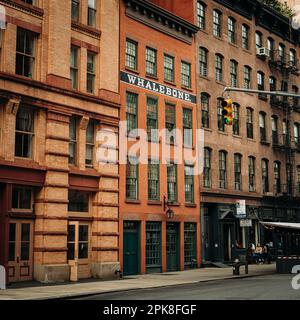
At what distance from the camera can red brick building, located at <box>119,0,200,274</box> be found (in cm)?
3009

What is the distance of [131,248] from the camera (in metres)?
29.8

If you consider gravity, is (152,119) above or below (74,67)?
below

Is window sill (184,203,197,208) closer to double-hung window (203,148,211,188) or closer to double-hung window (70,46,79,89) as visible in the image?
double-hung window (203,148,211,188)

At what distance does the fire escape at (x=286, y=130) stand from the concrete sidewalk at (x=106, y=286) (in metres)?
15.2

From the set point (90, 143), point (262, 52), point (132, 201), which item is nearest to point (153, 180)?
point (132, 201)

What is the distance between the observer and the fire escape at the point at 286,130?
4450cm

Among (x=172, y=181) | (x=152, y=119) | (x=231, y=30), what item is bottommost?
(x=172, y=181)

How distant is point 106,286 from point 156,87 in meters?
13.5

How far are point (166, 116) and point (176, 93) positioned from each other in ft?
5.76

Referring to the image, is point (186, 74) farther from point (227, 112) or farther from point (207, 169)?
point (227, 112)

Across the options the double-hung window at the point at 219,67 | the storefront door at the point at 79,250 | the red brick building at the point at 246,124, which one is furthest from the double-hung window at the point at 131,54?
the storefront door at the point at 79,250

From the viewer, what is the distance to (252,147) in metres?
41.3

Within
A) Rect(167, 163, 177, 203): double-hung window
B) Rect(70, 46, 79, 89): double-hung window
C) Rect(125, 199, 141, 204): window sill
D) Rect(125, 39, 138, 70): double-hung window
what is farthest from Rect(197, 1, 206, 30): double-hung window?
Rect(125, 199, 141, 204): window sill

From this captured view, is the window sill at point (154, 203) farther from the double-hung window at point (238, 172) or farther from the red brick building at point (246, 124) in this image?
the double-hung window at point (238, 172)
